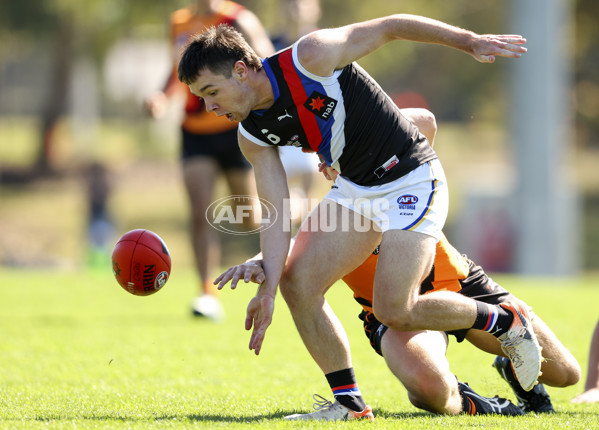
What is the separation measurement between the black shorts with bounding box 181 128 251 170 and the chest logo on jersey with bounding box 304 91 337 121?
3457mm

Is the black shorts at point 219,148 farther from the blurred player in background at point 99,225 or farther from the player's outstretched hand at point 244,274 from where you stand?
the blurred player in background at point 99,225

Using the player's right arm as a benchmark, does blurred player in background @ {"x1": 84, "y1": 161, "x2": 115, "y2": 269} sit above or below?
below

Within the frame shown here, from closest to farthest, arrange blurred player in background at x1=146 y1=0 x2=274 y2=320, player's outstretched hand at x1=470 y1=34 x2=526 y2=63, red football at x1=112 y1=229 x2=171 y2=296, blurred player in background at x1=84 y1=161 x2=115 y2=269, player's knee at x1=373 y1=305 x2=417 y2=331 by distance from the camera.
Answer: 1. player's knee at x1=373 y1=305 x2=417 y2=331
2. player's outstretched hand at x1=470 y1=34 x2=526 y2=63
3. red football at x1=112 y1=229 x2=171 y2=296
4. blurred player in background at x1=146 y1=0 x2=274 y2=320
5. blurred player in background at x1=84 y1=161 x2=115 y2=269

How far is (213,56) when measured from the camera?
171 inches

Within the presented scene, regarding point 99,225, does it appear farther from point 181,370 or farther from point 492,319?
point 492,319

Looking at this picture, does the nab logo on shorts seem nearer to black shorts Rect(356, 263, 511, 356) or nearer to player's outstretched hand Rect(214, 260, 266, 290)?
black shorts Rect(356, 263, 511, 356)

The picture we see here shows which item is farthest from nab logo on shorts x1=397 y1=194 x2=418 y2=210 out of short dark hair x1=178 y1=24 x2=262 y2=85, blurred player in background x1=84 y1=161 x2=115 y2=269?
blurred player in background x1=84 y1=161 x2=115 y2=269

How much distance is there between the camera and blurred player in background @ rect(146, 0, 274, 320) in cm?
782

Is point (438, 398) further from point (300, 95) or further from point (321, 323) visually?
point (300, 95)

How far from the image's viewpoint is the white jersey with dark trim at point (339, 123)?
4.45 meters

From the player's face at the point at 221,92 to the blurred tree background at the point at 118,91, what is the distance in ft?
56.8

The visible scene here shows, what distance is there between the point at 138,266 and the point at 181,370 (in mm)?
1026

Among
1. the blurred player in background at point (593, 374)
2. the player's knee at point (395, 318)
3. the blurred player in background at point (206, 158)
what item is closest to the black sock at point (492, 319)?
the player's knee at point (395, 318)

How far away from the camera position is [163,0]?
2448 centimetres
